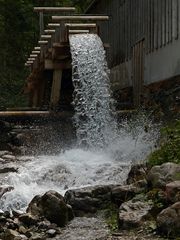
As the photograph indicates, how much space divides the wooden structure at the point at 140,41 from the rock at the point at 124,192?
525 cm

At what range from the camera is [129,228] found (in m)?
6.51

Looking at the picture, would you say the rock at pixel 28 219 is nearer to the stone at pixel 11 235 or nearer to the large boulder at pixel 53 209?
the large boulder at pixel 53 209

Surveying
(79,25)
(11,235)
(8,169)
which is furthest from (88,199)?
(79,25)

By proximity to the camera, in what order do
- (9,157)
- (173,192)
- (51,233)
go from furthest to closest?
(9,157)
(51,233)
(173,192)

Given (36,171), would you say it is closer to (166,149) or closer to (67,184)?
(67,184)

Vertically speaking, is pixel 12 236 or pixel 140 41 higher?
pixel 140 41

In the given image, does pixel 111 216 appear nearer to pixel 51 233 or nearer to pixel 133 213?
pixel 133 213

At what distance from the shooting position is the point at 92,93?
1401 centimetres

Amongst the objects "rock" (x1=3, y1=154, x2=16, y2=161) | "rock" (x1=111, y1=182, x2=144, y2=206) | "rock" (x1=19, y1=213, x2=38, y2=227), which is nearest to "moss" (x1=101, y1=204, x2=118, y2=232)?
"rock" (x1=111, y1=182, x2=144, y2=206)

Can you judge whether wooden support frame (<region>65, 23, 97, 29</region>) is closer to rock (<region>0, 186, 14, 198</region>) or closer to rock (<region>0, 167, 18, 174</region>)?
rock (<region>0, 167, 18, 174</region>)

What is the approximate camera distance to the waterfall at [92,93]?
1369cm

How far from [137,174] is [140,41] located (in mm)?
7678

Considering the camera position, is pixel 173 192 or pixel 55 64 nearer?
pixel 173 192

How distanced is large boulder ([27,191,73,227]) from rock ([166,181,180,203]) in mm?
1523
